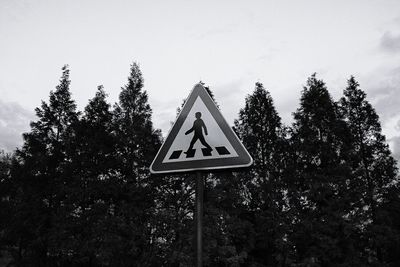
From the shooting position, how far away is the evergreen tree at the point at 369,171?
21.7 m

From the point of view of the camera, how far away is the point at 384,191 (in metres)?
23.7

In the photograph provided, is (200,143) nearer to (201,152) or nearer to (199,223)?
(201,152)

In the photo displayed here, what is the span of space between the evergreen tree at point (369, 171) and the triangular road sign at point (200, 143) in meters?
23.3

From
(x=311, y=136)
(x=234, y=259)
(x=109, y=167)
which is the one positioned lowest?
(x=234, y=259)

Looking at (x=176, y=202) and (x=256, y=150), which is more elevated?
(x=256, y=150)

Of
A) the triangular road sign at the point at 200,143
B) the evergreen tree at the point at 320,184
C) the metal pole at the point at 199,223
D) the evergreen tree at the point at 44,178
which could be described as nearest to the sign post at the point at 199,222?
the metal pole at the point at 199,223

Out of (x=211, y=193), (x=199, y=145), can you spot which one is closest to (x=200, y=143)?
(x=199, y=145)

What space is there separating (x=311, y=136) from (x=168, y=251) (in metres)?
14.5

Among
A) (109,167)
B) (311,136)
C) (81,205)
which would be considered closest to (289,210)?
(311,136)

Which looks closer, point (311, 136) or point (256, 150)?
point (311, 136)

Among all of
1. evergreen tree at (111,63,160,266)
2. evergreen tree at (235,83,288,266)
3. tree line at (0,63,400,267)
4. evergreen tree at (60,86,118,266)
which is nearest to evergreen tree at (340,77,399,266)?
tree line at (0,63,400,267)

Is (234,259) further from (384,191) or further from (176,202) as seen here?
(384,191)

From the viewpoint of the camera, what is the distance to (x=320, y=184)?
22.4 m

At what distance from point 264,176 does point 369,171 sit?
28.7 ft
